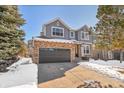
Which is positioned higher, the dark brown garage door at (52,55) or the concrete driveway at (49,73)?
the dark brown garage door at (52,55)

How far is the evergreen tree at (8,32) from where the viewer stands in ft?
20.6

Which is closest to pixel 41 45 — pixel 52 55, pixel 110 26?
pixel 52 55

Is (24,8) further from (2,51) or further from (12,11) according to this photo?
(2,51)

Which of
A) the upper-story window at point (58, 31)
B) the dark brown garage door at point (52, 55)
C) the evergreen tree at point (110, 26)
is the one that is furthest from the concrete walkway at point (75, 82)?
the upper-story window at point (58, 31)

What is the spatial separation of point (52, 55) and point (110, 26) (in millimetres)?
3979

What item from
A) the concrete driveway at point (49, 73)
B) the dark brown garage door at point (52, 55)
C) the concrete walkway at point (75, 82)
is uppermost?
the dark brown garage door at point (52, 55)

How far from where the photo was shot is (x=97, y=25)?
688cm

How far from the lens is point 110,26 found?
20.5 feet

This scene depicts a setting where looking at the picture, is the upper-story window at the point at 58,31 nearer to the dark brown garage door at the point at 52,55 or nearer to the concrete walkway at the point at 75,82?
the dark brown garage door at the point at 52,55

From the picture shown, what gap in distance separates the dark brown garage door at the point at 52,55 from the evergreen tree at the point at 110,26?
2.85 metres

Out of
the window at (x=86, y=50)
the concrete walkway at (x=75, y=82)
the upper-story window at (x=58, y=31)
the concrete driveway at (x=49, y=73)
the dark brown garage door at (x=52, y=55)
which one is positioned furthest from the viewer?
the window at (x=86, y=50)

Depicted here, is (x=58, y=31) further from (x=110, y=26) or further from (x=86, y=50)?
(x=110, y=26)
